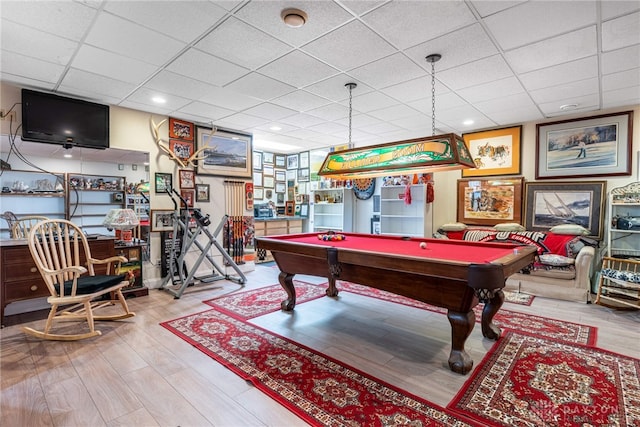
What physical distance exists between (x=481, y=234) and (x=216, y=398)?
15.7 ft

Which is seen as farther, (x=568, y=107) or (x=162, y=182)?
(x=162, y=182)

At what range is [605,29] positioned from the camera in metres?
2.43

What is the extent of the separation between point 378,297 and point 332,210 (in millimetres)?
3684

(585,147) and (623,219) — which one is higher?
(585,147)

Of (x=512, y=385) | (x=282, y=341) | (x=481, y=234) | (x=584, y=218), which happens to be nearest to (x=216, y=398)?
(x=282, y=341)

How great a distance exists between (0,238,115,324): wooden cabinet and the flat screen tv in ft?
4.45

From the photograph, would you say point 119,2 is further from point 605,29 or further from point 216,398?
point 605,29

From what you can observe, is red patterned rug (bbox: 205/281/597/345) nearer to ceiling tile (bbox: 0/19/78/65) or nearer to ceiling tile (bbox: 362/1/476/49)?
ceiling tile (bbox: 362/1/476/49)

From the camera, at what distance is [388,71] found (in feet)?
10.6

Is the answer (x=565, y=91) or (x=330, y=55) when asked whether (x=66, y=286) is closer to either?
(x=330, y=55)

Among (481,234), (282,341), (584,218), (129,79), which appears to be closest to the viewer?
(282,341)

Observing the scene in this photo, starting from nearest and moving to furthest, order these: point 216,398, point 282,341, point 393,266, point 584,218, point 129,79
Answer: point 216,398
point 393,266
point 282,341
point 129,79
point 584,218

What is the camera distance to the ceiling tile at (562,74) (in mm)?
3029

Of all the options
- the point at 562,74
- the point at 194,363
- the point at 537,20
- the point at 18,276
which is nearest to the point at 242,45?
the point at 537,20
